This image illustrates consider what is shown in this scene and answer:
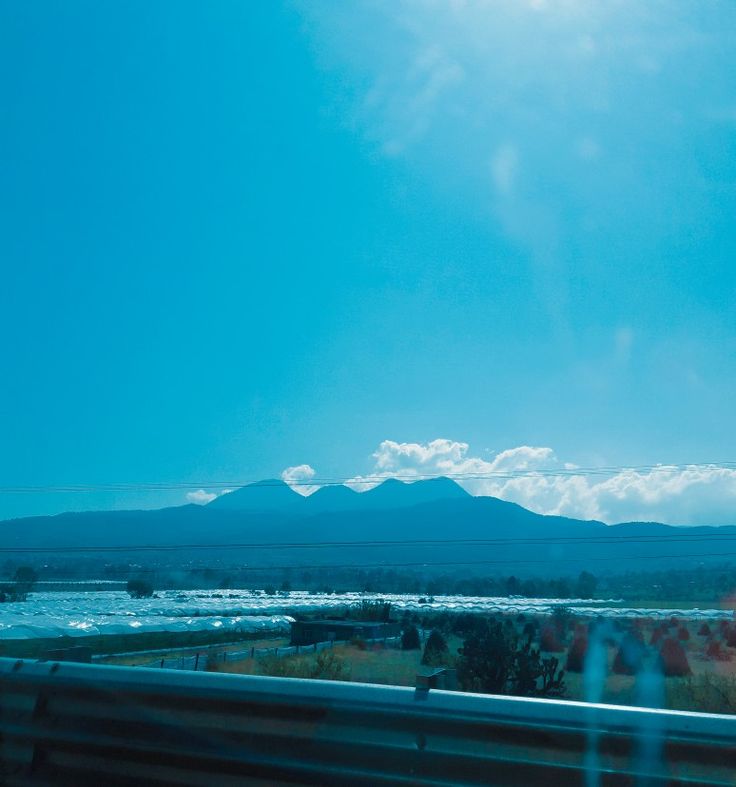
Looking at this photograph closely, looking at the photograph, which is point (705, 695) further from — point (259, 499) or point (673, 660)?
point (259, 499)

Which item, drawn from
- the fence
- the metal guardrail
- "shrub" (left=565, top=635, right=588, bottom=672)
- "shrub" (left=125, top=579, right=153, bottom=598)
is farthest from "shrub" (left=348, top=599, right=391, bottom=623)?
the metal guardrail

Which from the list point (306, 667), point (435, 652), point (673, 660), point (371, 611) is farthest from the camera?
point (371, 611)

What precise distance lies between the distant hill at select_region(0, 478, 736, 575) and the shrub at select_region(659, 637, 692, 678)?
2122 centimetres

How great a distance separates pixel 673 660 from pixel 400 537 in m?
48.2

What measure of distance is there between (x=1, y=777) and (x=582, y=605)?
33.4 metres

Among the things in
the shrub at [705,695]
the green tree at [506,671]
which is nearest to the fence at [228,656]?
the green tree at [506,671]

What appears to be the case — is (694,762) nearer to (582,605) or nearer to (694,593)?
(582,605)

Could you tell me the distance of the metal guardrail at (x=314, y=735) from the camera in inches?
131

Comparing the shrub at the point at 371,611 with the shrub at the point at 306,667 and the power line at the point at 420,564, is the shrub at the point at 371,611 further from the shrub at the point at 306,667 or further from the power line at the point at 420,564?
the power line at the point at 420,564

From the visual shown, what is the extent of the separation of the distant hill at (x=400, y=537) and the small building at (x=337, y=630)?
685 inches

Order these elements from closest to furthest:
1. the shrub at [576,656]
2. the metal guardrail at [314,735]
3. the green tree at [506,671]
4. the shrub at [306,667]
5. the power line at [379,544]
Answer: the metal guardrail at [314,735] → the shrub at [306,667] → the green tree at [506,671] → the shrub at [576,656] → the power line at [379,544]

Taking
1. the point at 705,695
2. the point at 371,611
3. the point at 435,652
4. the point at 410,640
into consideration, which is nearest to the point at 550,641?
the point at 410,640

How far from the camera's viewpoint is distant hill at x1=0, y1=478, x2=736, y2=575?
50.2 metres

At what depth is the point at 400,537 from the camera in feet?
225
